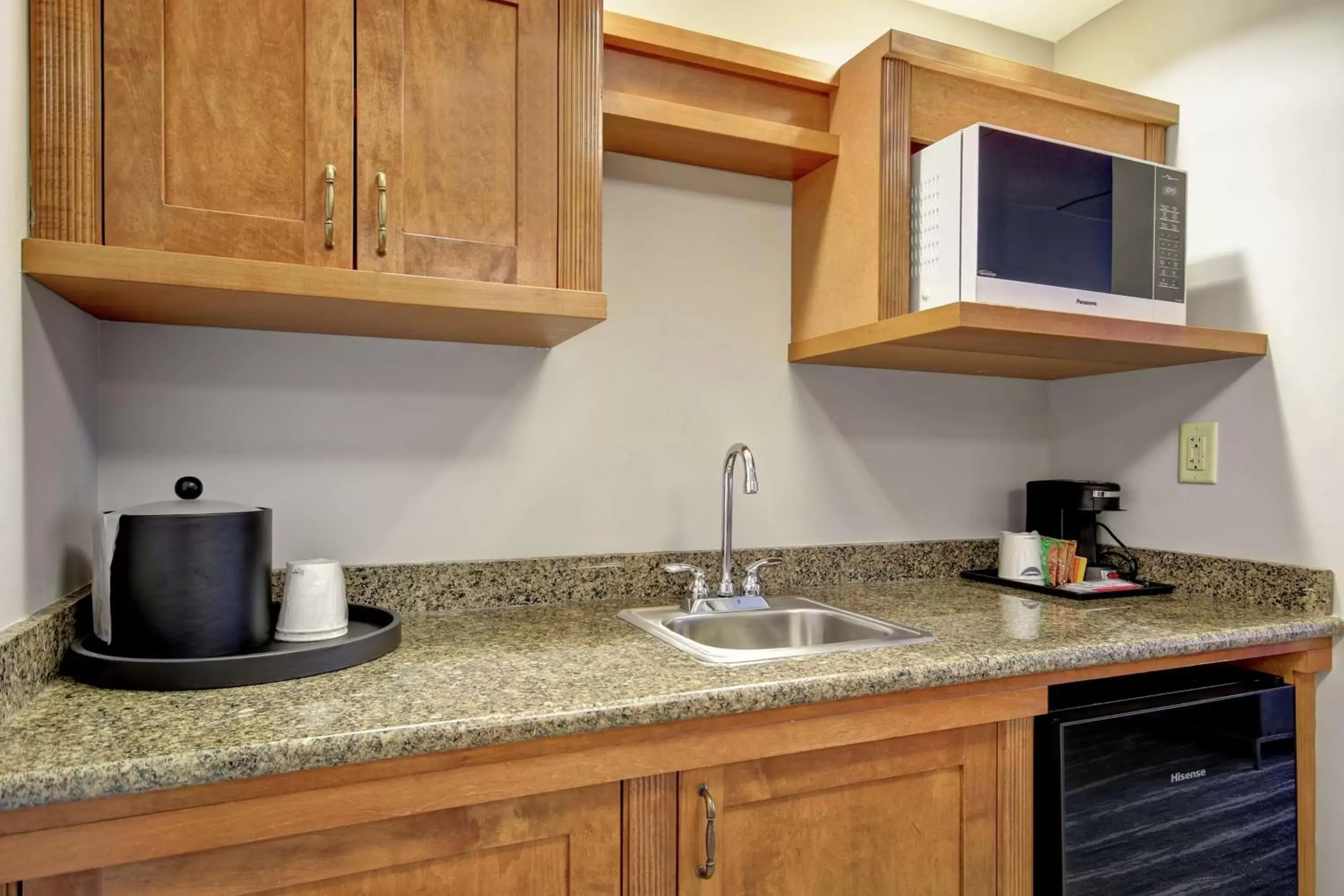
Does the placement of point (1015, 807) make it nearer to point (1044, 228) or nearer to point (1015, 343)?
point (1015, 343)

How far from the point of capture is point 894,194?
4.92ft

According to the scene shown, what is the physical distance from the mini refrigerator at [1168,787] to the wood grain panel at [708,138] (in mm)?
1171

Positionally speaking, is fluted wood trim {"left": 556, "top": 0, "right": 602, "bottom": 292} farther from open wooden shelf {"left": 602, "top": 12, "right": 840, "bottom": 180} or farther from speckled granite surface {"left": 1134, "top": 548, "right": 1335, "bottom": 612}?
speckled granite surface {"left": 1134, "top": 548, "right": 1335, "bottom": 612}

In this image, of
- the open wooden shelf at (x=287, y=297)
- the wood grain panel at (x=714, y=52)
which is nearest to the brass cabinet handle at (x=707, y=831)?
the open wooden shelf at (x=287, y=297)

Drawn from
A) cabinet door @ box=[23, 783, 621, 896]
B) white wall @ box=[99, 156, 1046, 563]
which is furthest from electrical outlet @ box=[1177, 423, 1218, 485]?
cabinet door @ box=[23, 783, 621, 896]

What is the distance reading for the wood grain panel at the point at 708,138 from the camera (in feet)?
4.80

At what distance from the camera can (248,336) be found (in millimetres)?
1334

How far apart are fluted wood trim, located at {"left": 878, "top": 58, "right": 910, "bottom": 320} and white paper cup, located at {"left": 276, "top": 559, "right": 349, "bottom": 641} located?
1111 millimetres

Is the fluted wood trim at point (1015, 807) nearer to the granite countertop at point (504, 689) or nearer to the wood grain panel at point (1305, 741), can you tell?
the granite countertop at point (504, 689)

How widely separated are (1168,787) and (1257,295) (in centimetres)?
105

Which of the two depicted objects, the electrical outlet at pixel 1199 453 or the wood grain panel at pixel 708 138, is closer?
the wood grain panel at pixel 708 138

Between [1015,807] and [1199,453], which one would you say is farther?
[1199,453]

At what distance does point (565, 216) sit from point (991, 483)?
1.39 m

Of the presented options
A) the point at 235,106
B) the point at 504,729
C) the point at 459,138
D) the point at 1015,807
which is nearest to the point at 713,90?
the point at 459,138
